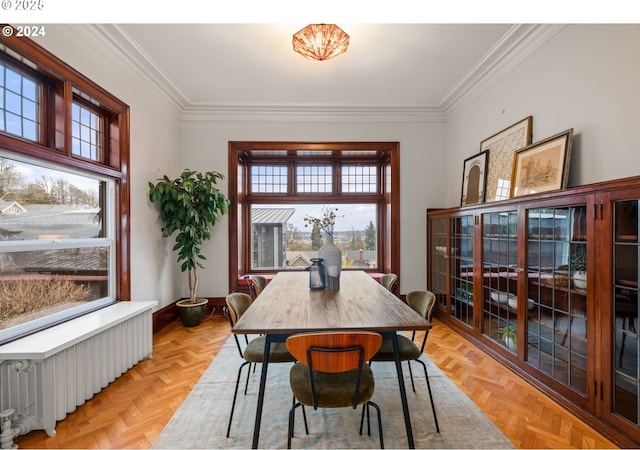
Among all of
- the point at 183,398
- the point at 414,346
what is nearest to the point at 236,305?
the point at 183,398

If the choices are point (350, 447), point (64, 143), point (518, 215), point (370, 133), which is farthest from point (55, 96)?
point (518, 215)

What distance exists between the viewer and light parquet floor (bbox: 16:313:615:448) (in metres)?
1.80

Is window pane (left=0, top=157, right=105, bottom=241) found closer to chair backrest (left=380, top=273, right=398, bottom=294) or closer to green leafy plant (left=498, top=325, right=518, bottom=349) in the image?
chair backrest (left=380, top=273, right=398, bottom=294)

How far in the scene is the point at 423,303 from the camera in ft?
7.45

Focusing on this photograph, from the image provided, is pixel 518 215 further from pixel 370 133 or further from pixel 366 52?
pixel 370 133

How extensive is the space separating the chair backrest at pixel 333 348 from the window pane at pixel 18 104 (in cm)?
253

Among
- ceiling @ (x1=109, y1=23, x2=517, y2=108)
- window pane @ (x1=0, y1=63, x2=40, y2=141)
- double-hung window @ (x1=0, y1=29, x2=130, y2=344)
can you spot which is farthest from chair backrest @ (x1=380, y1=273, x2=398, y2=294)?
window pane @ (x1=0, y1=63, x2=40, y2=141)

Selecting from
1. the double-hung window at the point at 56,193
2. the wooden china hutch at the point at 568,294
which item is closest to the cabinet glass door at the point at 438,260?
the wooden china hutch at the point at 568,294

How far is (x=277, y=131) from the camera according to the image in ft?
14.8

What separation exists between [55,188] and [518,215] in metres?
4.02

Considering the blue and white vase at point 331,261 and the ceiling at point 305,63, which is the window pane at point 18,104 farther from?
the blue and white vase at point 331,261

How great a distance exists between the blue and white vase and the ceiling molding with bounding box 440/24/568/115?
2.66m

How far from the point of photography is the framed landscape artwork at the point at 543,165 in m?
2.37

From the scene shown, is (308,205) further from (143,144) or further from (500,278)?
(500,278)
